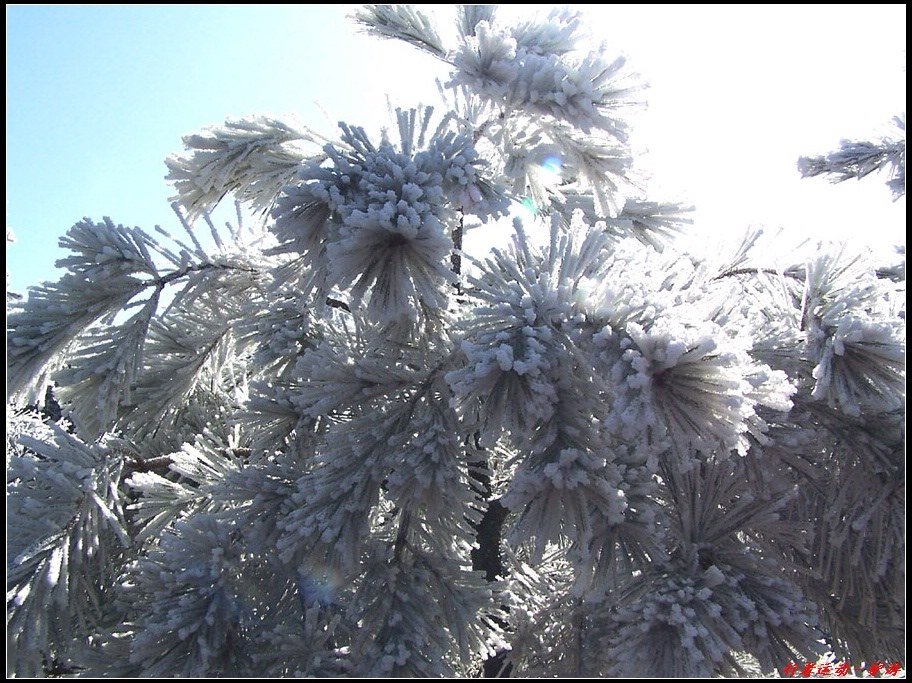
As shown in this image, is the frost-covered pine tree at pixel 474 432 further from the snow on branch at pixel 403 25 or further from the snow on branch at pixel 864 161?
the snow on branch at pixel 864 161

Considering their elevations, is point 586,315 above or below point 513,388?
above

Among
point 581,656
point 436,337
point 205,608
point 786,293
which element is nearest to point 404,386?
point 436,337

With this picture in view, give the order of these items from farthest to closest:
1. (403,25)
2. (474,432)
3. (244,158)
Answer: (403,25), (244,158), (474,432)

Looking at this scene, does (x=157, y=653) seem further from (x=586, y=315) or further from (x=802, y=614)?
(x=802, y=614)

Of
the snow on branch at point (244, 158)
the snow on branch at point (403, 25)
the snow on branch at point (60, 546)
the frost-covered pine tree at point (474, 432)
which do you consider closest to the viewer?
the frost-covered pine tree at point (474, 432)

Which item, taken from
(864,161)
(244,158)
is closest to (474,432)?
(244,158)

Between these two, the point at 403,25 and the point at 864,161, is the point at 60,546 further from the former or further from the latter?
the point at 864,161

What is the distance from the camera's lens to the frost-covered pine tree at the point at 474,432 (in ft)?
4.41

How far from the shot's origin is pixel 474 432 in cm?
179

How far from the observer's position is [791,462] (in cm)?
162

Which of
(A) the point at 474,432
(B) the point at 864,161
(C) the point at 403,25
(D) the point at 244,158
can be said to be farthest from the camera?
(C) the point at 403,25

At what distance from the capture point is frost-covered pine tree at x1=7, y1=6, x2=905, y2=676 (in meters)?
1.34

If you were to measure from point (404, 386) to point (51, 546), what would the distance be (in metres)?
1.13

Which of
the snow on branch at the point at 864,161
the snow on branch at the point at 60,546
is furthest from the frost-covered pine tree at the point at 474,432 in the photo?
the snow on branch at the point at 864,161
